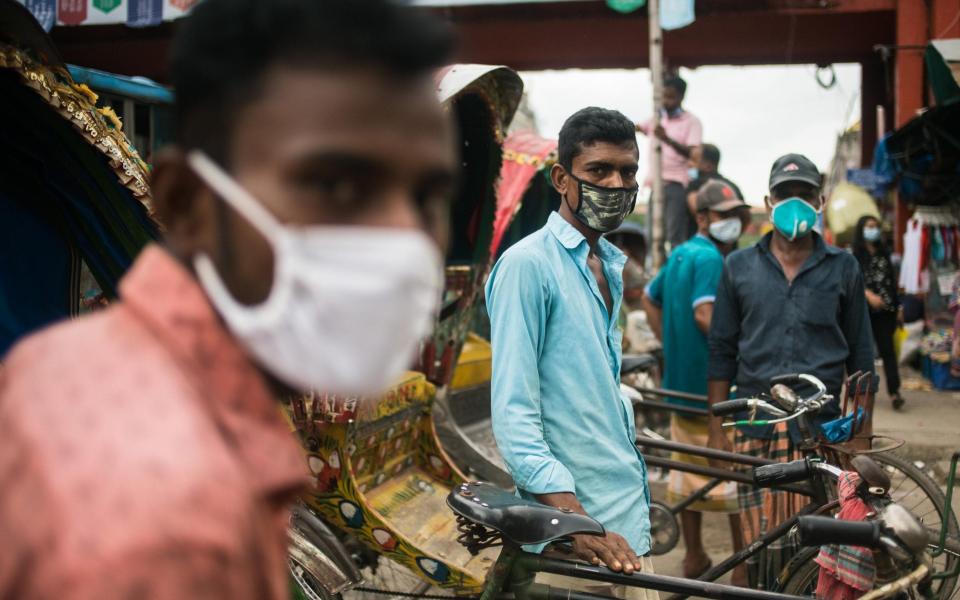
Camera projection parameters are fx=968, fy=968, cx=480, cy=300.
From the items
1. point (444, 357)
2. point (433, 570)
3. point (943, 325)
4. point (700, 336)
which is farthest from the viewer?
point (943, 325)

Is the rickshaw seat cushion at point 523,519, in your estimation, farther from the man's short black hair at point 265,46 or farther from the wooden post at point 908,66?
the wooden post at point 908,66

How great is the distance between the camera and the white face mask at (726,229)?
5355mm

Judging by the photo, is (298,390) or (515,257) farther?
(515,257)

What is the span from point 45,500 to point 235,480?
14 cm

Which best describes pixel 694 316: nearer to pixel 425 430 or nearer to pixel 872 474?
pixel 425 430

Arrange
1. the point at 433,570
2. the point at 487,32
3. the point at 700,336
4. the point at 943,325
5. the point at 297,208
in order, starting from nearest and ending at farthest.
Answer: the point at 297,208
the point at 433,570
the point at 700,336
the point at 943,325
the point at 487,32

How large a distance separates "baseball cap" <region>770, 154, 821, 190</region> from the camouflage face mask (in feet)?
5.44

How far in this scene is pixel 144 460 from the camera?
0.73 meters

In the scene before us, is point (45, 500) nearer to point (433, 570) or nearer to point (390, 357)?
point (390, 357)

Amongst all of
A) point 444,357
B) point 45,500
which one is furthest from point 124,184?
point 444,357

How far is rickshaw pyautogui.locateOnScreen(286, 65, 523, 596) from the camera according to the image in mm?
3662

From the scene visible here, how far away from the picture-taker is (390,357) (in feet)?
3.06

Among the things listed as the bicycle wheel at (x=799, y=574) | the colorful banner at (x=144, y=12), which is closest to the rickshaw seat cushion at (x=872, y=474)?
the bicycle wheel at (x=799, y=574)

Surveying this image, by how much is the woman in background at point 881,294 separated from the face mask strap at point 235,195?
7336 mm
